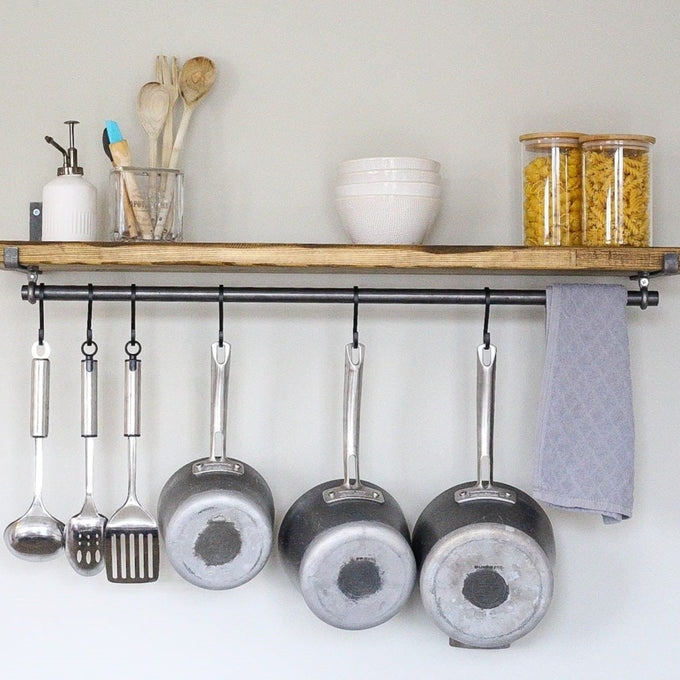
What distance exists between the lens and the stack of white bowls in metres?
1.20

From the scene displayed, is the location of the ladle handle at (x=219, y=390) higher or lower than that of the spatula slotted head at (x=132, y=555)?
higher

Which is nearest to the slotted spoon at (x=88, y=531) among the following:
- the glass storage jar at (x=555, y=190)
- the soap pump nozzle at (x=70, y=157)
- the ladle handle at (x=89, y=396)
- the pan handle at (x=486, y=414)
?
the ladle handle at (x=89, y=396)

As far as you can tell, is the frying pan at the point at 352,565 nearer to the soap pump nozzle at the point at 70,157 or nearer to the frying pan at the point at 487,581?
the frying pan at the point at 487,581

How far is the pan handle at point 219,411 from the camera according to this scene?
4.18 feet

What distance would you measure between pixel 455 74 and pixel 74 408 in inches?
28.2

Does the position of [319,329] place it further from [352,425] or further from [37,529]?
[37,529]

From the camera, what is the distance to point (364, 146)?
1.37 meters

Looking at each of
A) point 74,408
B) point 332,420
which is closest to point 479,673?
point 332,420

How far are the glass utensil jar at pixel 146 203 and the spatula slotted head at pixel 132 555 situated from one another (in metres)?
0.39

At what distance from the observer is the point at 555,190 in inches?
48.6

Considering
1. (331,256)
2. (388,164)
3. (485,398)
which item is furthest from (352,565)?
(388,164)

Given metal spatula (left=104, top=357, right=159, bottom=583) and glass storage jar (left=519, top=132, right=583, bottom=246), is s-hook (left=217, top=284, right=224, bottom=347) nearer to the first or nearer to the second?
metal spatula (left=104, top=357, right=159, bottom=583)

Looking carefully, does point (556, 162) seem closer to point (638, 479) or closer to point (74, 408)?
point (638, 479)

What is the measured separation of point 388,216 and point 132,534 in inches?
21.2
